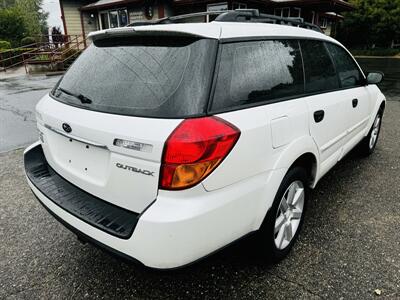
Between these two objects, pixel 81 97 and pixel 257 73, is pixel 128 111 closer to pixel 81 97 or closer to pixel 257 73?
pixel 81 97

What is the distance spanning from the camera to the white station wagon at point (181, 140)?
163cm

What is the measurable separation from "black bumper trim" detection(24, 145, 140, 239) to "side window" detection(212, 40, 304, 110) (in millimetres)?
801

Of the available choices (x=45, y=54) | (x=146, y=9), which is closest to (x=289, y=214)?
(x=146, y=9)

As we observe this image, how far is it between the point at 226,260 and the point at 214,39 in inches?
63.5

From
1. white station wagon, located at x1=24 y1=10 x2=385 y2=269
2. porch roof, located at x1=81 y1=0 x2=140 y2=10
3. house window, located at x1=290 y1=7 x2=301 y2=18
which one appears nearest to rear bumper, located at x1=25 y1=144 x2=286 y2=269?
white station wagon, located at x1=24 y1=10 x2=385 y2=269

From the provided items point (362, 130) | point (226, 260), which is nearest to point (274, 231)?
point (226, 260)

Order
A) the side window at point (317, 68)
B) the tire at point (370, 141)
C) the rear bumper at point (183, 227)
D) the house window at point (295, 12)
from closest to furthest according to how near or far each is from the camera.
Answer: the rear bumper at point (183, 227) → the side window at point (317, 68) → the tire at point (370, 141) → the house window at point (295, 12)

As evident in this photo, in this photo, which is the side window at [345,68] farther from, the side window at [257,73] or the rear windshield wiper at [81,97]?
the rear windshield wiper at [81,97]

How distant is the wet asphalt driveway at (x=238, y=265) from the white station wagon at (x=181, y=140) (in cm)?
21

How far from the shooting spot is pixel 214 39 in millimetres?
1823

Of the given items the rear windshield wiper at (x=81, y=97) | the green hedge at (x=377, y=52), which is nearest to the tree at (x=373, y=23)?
the green hedge at (x=377, y=52)

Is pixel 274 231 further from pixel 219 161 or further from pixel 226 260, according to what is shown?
pixel 219 161

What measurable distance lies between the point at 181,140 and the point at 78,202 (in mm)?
872

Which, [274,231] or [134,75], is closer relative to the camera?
[134,75]
